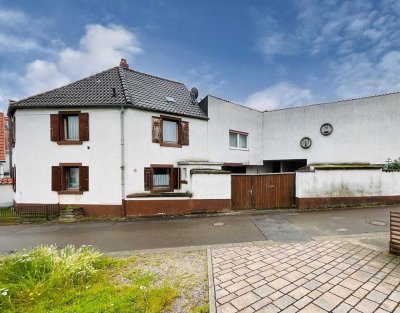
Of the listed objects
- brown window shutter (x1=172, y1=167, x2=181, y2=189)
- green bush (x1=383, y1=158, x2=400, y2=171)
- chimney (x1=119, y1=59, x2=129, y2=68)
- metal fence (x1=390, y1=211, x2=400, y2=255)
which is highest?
chimney (x1=119, y1=59, x2=129, y2=68)


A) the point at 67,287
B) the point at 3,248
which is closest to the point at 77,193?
the point at 3,248

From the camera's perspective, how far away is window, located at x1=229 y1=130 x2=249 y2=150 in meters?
17.3

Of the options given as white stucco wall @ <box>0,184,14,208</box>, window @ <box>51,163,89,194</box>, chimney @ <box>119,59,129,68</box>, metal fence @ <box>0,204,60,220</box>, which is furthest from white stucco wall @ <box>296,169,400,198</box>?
white stucco wall @ <box>0,184,14,208</box>

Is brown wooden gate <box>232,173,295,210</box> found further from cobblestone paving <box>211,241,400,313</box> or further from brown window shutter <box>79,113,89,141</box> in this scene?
brown window shutter <box>79,113,89,141</box>

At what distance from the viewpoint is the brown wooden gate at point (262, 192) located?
1239cm

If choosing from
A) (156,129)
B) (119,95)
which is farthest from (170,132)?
Result: (119,95)

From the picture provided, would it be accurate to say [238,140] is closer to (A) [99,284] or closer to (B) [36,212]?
(B) [36,212]

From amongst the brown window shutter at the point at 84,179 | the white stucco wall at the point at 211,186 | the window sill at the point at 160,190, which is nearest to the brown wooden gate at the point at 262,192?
the white stucco wall at the point at 211,186

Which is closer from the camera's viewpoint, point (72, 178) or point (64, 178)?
point (64, 178)

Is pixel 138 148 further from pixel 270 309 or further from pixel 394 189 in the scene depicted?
pixel 394 189

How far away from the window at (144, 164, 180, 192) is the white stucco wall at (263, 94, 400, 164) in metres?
8.90

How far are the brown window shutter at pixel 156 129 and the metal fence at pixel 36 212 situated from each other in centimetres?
628

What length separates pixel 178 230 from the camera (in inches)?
343

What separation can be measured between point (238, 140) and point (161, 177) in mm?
7160
